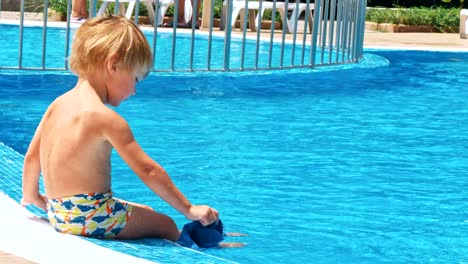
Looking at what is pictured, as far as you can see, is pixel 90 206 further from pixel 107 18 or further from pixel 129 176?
pixel 129 176

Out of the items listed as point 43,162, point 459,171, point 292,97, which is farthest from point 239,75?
point 43,162

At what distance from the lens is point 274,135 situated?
7910mm

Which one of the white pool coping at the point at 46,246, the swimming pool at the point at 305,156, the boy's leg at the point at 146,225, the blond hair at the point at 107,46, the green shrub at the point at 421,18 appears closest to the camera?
the white pool coping at the point at 46,246

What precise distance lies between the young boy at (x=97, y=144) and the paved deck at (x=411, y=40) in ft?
43.6

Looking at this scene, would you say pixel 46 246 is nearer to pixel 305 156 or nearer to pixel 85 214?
pixel 85 214

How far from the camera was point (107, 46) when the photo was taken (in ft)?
12.5

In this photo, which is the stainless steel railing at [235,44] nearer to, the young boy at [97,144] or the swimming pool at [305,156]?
the swimming pool at [305,156]

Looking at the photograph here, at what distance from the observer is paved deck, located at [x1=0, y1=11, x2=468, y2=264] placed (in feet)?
56.8

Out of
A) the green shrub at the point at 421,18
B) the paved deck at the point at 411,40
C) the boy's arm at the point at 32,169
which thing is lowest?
the boy's arm at the point at 32,169

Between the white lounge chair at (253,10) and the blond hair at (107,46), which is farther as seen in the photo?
the white lounge chair at (253,10)

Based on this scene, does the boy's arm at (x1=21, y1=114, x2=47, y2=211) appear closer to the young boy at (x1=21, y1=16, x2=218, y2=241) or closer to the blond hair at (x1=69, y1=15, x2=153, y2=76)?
the young boy at (x1=21, y1=16, x2=218, y2=241)

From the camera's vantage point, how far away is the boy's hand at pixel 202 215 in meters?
4.00

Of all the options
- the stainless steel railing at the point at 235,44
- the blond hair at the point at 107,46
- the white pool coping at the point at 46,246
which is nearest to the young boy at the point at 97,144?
the blond hair at the point at 107,46

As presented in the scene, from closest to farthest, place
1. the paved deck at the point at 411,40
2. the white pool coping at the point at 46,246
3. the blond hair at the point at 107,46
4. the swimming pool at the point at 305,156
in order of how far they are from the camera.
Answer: the white pool coping at the point at 46,246 → the blond hair at the point at 107,46 → the swimming pool at the point at 305,156 → the paved deck at the point at 411,40
